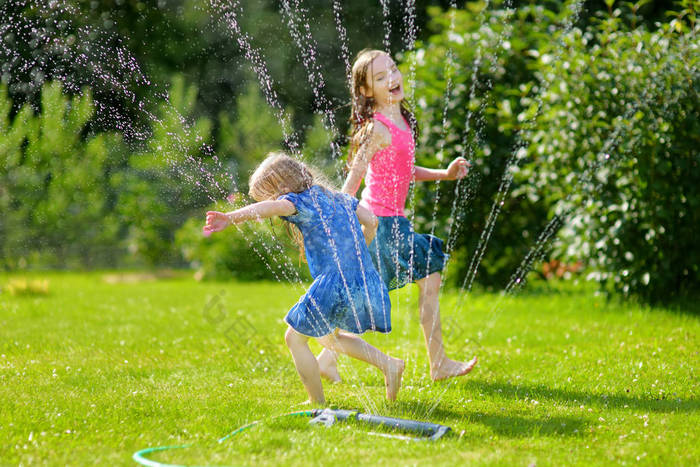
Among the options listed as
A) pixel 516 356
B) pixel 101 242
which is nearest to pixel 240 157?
pixel 101 242

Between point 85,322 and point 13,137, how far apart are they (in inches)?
191

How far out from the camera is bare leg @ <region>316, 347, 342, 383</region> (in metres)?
3.61

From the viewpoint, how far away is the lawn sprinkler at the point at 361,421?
8.20 feet

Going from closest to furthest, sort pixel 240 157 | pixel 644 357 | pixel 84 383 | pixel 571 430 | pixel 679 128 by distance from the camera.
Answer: pixel 571 430 → pixel 84 383 → pixel 644 357 → pixel 679 128 → pixel 240 157

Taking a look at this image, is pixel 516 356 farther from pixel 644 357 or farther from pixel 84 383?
pixel 84 383

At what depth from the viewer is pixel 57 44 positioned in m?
5.21

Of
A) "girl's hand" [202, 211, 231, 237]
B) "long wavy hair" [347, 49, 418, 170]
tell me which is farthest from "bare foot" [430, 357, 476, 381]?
"girl's hand" [202, 211, 231, 237]

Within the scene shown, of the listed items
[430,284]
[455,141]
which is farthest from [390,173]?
[455,141]

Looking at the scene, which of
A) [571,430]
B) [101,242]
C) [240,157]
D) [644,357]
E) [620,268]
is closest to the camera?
[571,430]

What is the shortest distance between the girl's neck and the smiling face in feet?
0.06

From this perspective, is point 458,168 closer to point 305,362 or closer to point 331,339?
point 331,339

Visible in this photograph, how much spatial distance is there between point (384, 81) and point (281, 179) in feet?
2.66

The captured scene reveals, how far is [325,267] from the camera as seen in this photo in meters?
3.01

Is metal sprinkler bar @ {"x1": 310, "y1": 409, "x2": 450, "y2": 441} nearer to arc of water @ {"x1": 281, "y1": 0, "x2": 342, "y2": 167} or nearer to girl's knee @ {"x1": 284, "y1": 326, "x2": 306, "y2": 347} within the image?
girl's knee @ {"x1": 284, "y1": 326, "x2": 306, "y2": 347}
